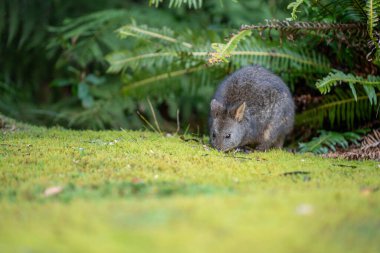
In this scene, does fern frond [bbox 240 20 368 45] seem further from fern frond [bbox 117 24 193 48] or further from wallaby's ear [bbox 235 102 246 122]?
fern frond [bbox 117 24 193 48]

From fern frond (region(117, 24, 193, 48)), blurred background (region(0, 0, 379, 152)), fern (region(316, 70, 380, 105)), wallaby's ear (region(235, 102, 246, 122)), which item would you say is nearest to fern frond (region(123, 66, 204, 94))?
blurred background (region(0, 0, 379, 152))

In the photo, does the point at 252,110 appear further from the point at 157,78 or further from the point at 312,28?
the point at 157,78

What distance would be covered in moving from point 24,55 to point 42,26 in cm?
82

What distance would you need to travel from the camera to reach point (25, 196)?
3.88 meters

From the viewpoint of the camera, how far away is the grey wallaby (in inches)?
286

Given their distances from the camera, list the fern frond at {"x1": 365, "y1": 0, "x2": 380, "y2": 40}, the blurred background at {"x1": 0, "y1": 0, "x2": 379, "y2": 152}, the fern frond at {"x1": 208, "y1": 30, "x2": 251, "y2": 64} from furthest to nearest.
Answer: the blurred background at {"x1": 0, "y1": 0, "x2": 379, "y2": 152} < the fern frond at {"x1": 208, "y1": 30, "x2": 251, "y2": 64} < the fern frond at {"x1": 365, "y1": 0, "x2": 380, "y2": 40}

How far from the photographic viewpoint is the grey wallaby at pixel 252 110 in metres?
7.27

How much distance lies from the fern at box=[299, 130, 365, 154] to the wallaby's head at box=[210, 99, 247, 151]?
86 cm

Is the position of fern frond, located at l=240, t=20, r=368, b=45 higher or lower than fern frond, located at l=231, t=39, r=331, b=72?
higher

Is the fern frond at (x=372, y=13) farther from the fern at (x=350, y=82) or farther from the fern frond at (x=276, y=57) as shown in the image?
the fern frond at (x=276, y=57)

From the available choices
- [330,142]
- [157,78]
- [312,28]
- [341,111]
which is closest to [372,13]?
[312,28]

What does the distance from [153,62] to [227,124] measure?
5.80 ft

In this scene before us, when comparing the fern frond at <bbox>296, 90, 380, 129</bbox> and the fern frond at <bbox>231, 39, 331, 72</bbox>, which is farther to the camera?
the fern frond at <bbox>231, 39, 331, 72</bbox>

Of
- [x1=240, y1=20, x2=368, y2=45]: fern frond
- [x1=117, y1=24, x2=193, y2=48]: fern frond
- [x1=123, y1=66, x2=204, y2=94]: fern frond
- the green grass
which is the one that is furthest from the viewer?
[x1=123, y1=66, x2=204, y2=94]: fern frond
